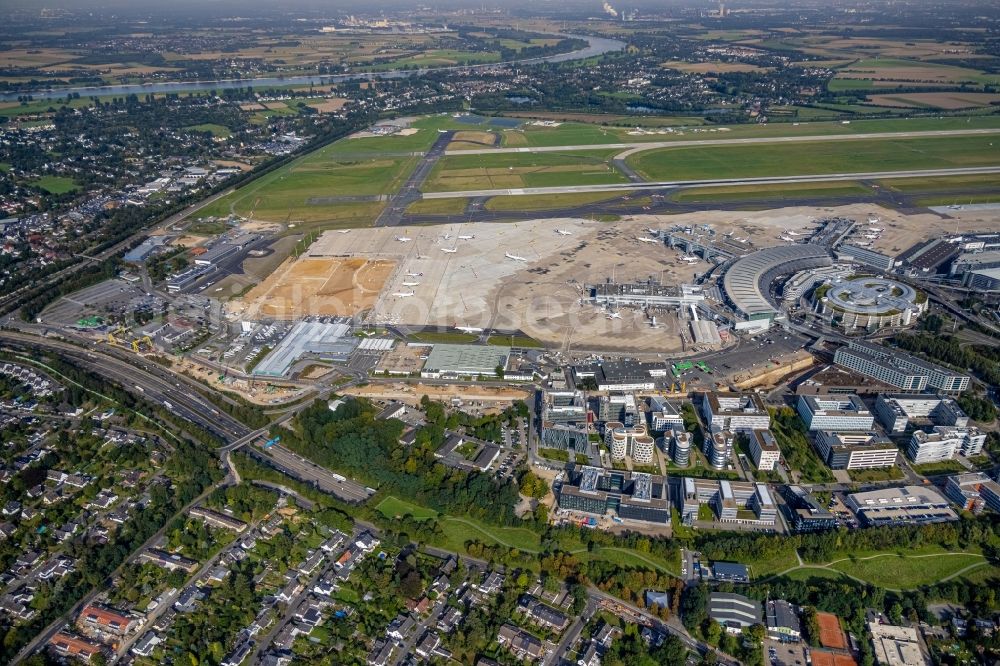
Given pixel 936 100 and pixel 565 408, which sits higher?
pixel 936 100

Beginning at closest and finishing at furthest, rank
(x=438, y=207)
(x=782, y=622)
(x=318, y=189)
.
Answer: (x=782, y=622) < (x=438, y=207) < (x=318, y=189)

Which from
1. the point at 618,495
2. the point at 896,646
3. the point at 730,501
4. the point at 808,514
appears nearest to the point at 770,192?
the point at 808,514

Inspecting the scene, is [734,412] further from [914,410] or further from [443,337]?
[443,337]

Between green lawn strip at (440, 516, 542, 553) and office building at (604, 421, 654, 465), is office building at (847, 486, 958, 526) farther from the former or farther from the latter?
green lawn strip at (440, 516, 542, 553)

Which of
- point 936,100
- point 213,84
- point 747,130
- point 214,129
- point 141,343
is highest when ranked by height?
point 936,100

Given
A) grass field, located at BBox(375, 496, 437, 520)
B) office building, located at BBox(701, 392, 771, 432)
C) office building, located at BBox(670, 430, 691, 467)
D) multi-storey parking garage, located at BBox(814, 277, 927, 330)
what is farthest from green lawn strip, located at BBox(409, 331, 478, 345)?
multi-storey parking garage, located at BBox(814, 277, 927, 330)

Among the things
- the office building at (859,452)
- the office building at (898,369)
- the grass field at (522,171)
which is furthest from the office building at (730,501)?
the grass field at (522,171)

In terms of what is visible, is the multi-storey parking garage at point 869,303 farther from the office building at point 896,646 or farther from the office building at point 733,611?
the office building at point 733,611

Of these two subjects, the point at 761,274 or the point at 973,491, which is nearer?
the point at 973,491
